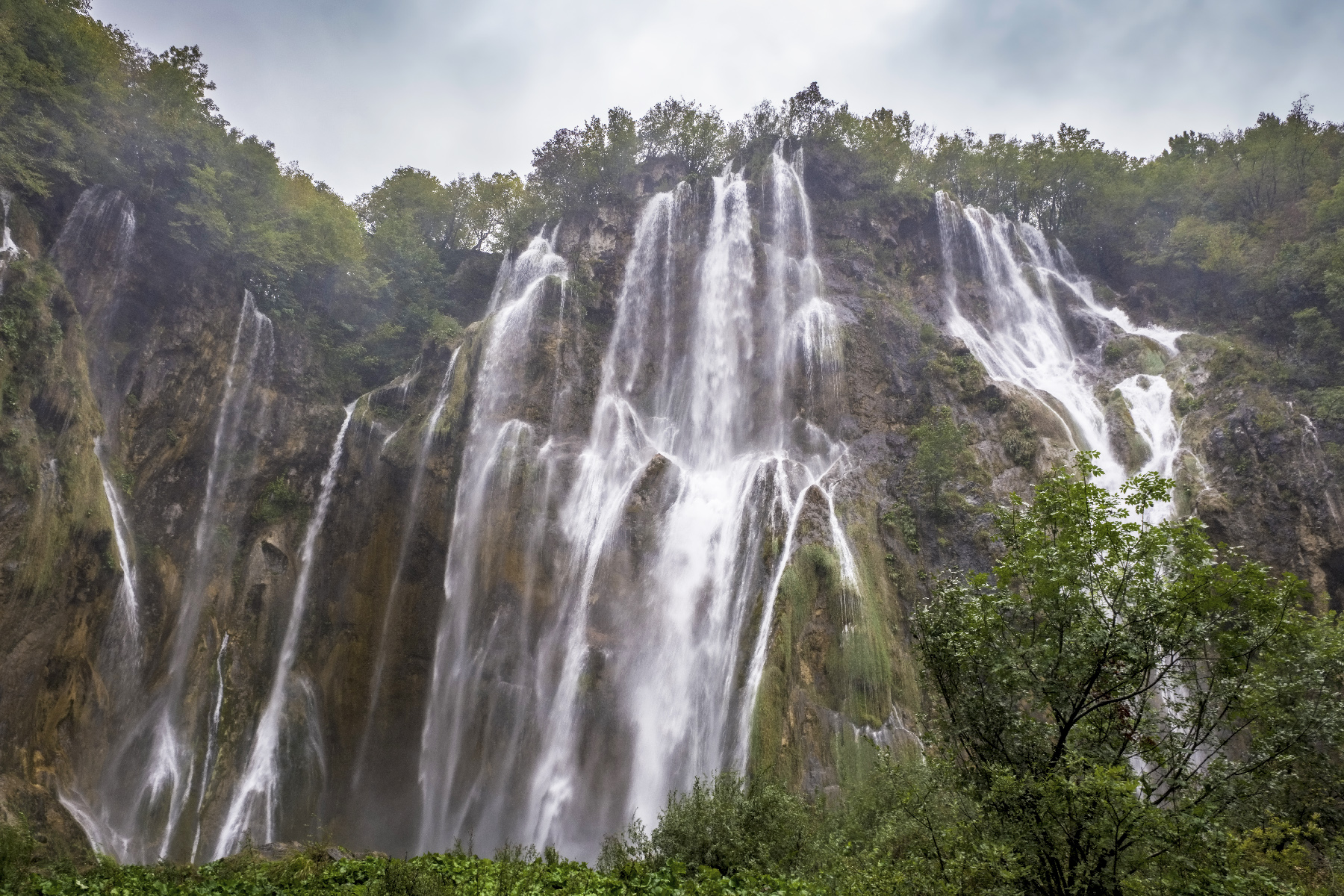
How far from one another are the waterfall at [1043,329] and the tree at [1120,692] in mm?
17062

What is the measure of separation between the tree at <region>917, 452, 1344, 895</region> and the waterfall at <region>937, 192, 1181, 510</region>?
56.0 feet

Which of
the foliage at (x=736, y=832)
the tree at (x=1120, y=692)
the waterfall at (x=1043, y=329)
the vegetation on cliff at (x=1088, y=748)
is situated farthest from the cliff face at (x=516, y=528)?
the tree at (x=1120, y=692)

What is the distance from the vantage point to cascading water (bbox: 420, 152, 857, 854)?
19.5 metres

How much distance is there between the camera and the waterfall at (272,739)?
70.5ft

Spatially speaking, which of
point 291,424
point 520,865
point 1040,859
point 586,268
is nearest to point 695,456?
point 586,268

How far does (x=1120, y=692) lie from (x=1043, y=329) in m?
29.3

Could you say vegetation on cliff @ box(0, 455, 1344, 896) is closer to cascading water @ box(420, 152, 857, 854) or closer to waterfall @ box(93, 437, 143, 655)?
cascading water @ box(420, 152, 857, 854)

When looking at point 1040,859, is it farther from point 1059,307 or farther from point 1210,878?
point 1059,307

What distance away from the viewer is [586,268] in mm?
33250

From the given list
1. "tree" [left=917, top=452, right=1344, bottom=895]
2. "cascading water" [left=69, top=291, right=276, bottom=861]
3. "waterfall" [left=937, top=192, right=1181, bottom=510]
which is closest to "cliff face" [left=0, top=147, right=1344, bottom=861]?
"cascading water" [left=69, top=291, right=276, bottom=861]

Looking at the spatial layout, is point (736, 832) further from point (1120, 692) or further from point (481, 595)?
point (481, 595)

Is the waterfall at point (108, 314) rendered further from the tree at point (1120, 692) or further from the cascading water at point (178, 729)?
the tree at point (1120, 692)

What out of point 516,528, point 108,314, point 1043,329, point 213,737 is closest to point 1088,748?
point 516,528

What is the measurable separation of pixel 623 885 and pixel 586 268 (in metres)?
28.5
